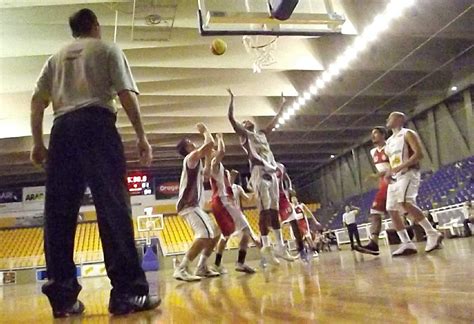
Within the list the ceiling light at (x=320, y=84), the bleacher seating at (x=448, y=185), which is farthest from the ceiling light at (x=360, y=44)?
the bleacher seating at (x=448, y=185)

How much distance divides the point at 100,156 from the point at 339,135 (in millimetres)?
18891

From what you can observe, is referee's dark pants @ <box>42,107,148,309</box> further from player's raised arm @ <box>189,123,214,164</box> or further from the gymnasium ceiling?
the gymnasium ceiling

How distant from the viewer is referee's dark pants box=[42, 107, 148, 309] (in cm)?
238

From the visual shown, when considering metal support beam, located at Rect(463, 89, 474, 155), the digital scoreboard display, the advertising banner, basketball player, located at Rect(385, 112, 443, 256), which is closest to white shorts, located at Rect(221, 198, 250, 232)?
basketball player, located at Rect(385, 112, 443, 256)

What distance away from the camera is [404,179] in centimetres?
516

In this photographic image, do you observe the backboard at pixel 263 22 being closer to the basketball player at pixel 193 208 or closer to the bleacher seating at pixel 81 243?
the basketball player at pixel 193 208

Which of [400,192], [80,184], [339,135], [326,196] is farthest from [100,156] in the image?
[326,196]

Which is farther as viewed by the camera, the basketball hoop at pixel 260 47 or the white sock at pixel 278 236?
the basketball hoop at pixel 260 47

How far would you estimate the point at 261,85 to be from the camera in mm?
13484

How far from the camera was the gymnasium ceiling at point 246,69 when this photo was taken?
9.89m

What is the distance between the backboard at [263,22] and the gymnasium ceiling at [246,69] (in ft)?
9.32

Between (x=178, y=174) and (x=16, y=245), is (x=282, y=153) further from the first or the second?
(x=16, y=245)

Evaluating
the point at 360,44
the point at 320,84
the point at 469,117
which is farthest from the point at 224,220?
the point at 469,117

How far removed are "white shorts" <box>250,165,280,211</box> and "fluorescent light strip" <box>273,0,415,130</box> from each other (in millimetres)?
5831
